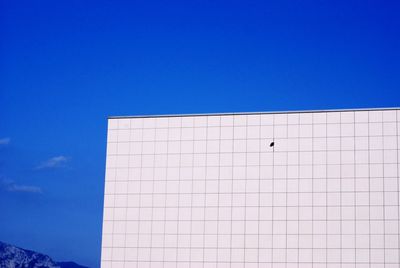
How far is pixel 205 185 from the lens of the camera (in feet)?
119

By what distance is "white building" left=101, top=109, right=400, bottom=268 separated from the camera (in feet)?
111

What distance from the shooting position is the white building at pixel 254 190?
33.9 meters

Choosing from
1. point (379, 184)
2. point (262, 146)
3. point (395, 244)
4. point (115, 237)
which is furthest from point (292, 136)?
point (115, 237)

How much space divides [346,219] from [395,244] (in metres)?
2.35

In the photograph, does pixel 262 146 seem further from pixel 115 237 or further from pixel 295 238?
pixel 115 237

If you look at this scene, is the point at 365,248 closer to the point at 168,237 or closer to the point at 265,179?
the point at 265,179

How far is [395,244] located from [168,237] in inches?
411

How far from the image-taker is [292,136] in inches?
1396

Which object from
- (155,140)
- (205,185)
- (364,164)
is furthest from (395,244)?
(155,140)

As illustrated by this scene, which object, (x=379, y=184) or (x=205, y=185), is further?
(x=205, y=185)

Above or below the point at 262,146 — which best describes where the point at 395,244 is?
below

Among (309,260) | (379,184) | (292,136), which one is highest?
(292,136)

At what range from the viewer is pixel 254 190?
35.4 m

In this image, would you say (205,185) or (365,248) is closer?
(365,248)
